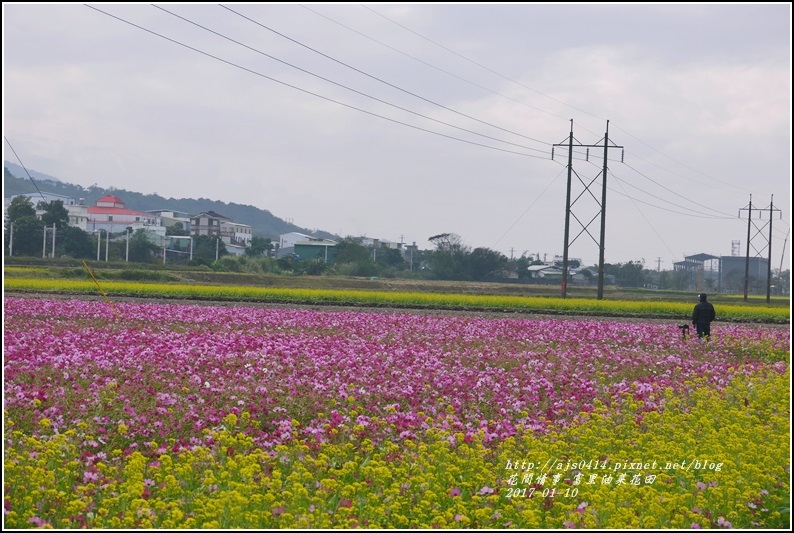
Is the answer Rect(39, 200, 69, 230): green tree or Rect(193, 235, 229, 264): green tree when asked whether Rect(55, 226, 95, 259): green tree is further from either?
Rect(193, 235, 229, 264): green tree

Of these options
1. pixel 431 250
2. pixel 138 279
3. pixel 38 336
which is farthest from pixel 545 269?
pixel 38 336

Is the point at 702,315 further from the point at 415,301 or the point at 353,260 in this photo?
the point at 353,260

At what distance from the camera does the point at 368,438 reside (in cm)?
929

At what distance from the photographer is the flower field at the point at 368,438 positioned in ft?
22.8

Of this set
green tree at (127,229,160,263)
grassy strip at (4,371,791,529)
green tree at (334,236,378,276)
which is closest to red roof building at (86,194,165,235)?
green tree at (127,229,160,263)

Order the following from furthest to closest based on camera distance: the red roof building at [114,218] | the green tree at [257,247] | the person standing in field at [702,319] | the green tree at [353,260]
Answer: the red roof building at [114,218], the green tree at [257,247], the green tree at [353,260], the person standing in field at [702,319]

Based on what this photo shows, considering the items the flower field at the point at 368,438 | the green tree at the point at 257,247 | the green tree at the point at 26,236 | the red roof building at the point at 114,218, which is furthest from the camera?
the red roof building at the point at 114,218

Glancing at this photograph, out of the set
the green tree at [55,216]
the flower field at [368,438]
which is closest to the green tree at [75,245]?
the green tree at [55,216]

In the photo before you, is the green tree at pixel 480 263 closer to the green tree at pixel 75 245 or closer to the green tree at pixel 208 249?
the green tree at pixel 208 249

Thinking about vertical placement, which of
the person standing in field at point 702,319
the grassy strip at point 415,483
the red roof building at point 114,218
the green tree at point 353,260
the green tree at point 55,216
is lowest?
the grassy strip at point 415,483

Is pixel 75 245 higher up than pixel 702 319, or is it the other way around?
pixel 75 245

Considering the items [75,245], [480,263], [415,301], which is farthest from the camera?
[480,263]

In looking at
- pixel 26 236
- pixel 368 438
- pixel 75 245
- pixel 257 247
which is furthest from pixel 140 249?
pixel 368 438

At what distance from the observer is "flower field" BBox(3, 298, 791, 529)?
22.8ft
